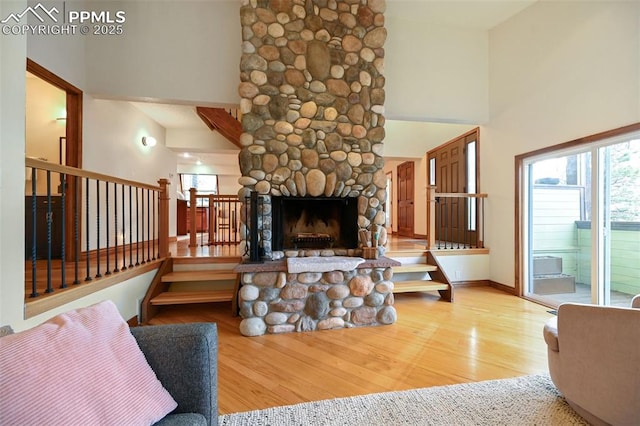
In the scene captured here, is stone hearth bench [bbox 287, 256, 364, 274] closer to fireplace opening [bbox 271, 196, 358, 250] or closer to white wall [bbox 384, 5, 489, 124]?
fireplace opening [bbox 271, 196, 358, 250]

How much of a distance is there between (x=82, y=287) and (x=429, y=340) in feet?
9.53

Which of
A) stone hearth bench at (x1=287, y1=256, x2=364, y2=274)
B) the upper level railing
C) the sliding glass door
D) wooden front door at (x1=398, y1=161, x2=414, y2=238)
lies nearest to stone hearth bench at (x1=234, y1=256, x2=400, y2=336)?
stone hearth bench at (x1=287, y1=256, x2=364, y2=274)

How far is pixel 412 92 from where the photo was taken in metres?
4.01

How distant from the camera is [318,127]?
10.7 ft

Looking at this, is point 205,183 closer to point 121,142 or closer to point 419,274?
point 121,142

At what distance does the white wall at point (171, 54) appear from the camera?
10.9 ft

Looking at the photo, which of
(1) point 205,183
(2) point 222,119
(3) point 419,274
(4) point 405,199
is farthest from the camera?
(1) point 205,183

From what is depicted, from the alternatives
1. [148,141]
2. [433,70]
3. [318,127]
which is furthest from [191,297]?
[433,70]

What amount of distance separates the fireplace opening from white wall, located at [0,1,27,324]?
207 cm

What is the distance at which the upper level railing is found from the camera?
4.20 meters

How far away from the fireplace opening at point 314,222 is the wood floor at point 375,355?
41.5 inches

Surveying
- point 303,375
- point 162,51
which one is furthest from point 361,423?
point 162,51

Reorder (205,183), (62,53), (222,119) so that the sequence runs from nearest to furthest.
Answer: (62,53), (222,119), (205,183)

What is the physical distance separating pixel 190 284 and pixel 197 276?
22 centimetres
